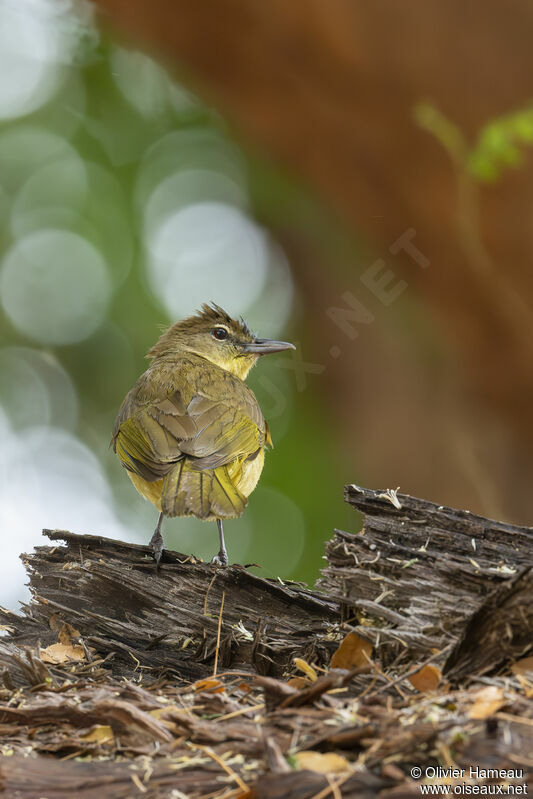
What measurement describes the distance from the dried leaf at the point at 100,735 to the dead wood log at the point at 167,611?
0.90m

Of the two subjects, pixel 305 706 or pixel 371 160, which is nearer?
pixel 305 706

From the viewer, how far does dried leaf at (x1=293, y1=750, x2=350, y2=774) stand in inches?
76.4

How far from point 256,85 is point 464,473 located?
3.88 m

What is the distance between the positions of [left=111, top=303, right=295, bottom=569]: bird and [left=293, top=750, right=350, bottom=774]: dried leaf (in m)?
2.02

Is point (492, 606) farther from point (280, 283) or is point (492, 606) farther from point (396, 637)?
point (280, 283)

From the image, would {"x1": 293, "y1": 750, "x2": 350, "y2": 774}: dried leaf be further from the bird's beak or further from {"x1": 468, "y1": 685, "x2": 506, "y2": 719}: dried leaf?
the bird's beak

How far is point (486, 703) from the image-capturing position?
82.7 inches

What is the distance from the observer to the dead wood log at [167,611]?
3424 millimetres

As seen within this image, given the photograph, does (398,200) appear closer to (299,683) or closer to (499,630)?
(299,683)

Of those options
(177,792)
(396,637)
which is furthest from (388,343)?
(177,792)

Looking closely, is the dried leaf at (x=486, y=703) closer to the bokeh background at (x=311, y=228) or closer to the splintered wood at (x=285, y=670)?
the splintered wood at (x=285, y=670)

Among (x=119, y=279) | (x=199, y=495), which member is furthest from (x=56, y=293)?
(x=199, y=495)

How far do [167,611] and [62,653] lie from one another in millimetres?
490

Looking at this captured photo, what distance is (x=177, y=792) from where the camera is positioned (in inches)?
80.8
